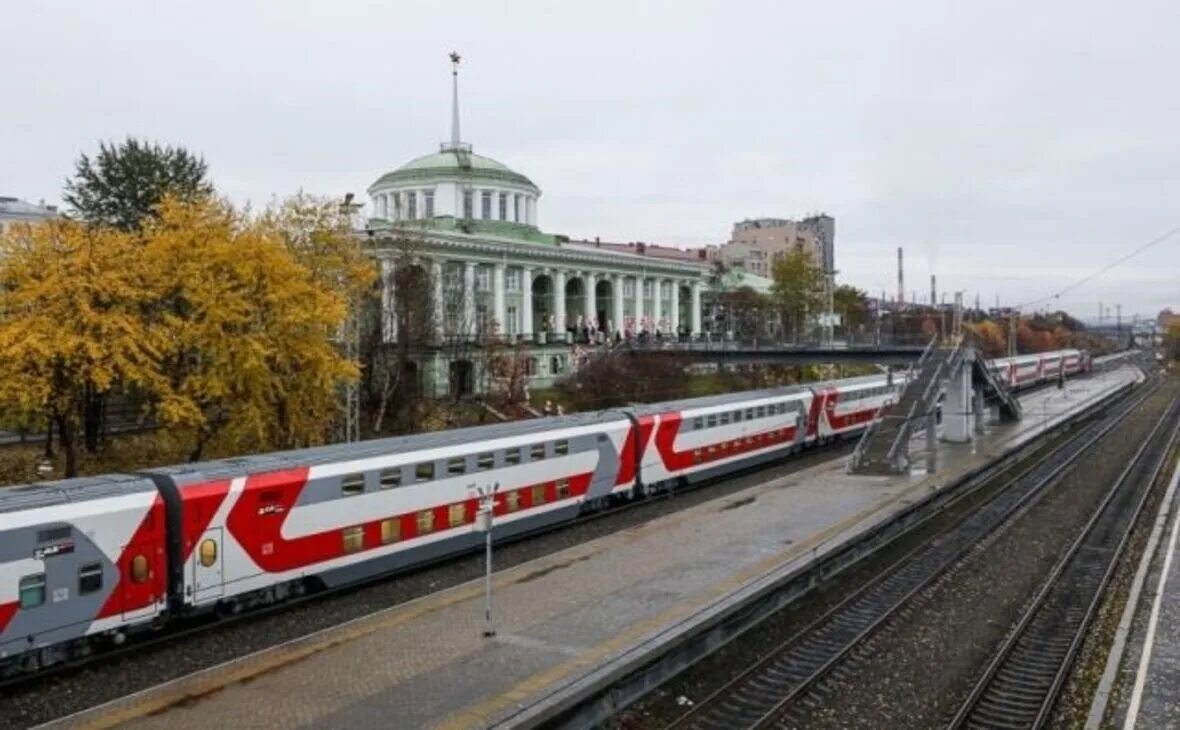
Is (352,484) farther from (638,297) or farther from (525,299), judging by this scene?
(638,297)

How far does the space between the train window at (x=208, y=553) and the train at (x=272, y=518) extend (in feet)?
0.11

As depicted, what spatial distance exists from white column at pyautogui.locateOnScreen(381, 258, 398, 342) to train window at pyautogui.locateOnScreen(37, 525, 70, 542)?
119 ft

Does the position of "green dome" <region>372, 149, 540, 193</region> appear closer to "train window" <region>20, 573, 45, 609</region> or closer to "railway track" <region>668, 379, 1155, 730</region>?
"railway track" <region>668, 379, 1155, 730</region>

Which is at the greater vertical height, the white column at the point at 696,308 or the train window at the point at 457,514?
the white column at the point at 696,308

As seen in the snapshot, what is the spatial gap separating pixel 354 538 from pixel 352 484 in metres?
1.19

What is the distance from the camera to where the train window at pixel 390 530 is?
22.7 meters

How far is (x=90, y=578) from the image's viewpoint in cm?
1692

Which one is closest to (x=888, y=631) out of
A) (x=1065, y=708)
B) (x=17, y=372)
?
(x=1065, y=708)

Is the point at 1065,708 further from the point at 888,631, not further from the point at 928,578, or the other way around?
the point at 928,578

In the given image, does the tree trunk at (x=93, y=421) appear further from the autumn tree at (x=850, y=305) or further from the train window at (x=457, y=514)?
the autumn tree at (x=850, y=305)

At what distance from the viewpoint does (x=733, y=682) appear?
16.6 m

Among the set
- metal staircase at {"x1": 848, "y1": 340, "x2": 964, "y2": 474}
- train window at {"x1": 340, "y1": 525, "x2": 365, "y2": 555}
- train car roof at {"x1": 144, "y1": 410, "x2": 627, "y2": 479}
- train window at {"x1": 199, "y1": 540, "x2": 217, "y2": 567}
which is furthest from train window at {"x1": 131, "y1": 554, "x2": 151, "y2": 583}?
metal staircase at {"x1": 848, "y1": 340, "x2": 964, "y2": 474}

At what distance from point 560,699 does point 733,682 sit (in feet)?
12.4

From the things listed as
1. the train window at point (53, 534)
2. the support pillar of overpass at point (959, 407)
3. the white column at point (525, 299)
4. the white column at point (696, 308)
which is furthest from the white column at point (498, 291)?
the train window at point (53, 534)
